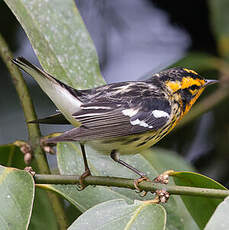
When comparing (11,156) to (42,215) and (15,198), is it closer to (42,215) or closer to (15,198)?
(42,215)

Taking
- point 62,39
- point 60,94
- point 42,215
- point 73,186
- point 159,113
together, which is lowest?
point 42,215

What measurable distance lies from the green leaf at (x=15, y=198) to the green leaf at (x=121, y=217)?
22cm

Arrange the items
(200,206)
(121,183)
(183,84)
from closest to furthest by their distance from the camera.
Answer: (121,183) < (200,206) < (183,84)

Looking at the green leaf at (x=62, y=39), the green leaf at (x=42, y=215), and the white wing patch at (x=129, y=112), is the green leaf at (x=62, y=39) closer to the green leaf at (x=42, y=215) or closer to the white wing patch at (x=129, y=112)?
the white wing patch at (x=129, y=112)

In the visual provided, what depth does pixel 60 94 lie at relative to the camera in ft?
8.66

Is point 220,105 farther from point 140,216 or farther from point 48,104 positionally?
point 140,216

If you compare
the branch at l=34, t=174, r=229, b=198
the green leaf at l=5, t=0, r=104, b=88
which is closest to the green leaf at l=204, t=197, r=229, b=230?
the branch at l=34, t=174, r=229, b=198

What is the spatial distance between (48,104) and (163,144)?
3.81 feet

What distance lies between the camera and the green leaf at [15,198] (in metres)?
1.98

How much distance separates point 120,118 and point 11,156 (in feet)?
2.27

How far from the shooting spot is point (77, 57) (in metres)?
2.94

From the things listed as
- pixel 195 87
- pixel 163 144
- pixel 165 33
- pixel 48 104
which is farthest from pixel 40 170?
pixel 165 33

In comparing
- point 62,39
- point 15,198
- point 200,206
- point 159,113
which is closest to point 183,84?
point 159,113

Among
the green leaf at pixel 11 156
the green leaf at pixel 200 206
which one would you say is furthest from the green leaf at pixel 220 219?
the green leaf at pixel 11 156
